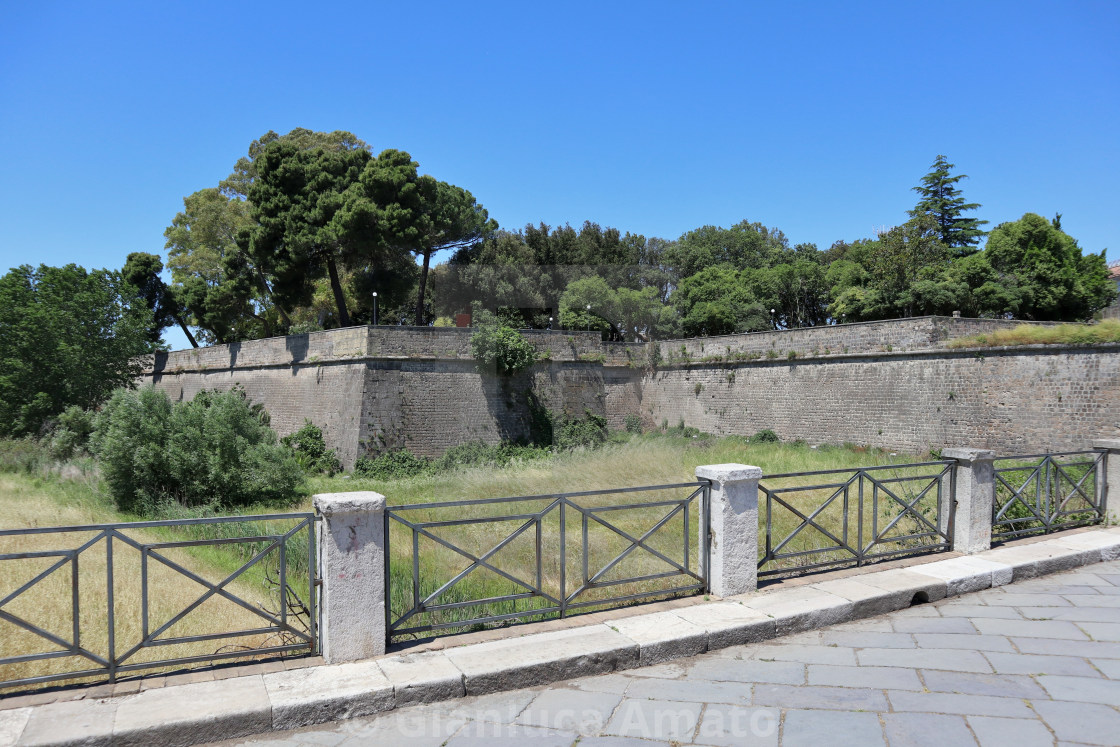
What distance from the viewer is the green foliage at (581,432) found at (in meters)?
20.7

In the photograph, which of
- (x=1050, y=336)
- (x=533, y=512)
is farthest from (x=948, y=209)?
(x=533, y=512)

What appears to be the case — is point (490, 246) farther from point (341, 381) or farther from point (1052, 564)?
point (1052, 564)

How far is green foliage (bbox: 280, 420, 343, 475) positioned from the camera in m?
18.6

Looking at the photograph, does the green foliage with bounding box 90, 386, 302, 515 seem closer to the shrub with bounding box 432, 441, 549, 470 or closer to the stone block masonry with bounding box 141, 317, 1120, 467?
the stone block masonry with bounding box 141, 317, 1120, 467

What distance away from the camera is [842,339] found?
18.6 metres

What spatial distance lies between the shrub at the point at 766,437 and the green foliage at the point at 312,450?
470 inches

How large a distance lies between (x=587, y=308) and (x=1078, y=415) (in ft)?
68.3

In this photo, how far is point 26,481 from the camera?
1477cm

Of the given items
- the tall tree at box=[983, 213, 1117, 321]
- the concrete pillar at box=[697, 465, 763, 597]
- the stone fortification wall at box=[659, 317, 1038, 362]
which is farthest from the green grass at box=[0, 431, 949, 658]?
the tall tree at box=[983, 213, 1117, 321]

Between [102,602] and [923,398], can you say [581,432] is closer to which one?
[923,398]

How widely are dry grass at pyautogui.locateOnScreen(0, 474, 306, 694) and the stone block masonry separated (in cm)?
880

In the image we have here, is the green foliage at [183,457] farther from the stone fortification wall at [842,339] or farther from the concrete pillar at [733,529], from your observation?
the stone fortification wall at [842,339]

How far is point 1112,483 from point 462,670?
7501mm

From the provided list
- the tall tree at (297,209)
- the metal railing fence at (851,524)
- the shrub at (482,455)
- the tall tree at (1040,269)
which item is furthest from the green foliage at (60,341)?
the tall tree at (1040,269)
